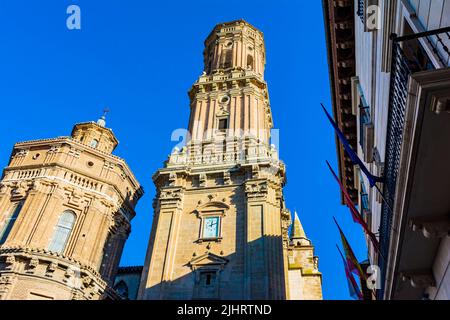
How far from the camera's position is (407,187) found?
7.37 meters

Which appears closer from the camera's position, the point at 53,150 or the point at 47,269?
the point at 47,269

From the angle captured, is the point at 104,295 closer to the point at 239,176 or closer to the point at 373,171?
the point at 239,176

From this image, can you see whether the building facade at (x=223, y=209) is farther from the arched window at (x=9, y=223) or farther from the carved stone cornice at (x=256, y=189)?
the arched window at (x=9, y=223)

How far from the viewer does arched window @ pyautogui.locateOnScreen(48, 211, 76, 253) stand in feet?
83.0

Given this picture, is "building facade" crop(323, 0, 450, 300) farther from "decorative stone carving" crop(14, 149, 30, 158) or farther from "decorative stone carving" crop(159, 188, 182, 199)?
"decorative stone carving" crop(14, 149, 30, 158)

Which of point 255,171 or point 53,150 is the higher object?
point 53,150

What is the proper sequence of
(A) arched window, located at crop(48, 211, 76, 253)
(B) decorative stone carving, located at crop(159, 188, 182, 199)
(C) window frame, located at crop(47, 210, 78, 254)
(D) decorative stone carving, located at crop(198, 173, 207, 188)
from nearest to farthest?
1. (B) decorative stone carving, located at crop(159, 188, 182, 199)
2. (D) decorative stone carving, located at crop(198, 173, 207, 188)
3. (C) window frame, located at crop(47, 210, 78, 254)
4. (A) arched window, located at crop(48, 211, 76, 253)

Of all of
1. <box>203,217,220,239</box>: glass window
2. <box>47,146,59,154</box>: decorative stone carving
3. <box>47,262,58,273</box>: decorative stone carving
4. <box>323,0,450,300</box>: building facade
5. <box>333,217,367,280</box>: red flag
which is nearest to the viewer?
<box>323,0,450,300</box>: building facade

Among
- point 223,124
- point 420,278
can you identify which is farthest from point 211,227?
point 420,278

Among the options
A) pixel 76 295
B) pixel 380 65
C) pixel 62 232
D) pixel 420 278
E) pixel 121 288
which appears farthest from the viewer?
pixel 121 288


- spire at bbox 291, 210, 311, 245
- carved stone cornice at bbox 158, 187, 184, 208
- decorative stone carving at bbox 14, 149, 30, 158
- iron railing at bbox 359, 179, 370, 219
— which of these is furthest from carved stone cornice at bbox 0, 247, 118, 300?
spire at bbox 291, 210, 311, 245

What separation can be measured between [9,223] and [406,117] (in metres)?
26.6

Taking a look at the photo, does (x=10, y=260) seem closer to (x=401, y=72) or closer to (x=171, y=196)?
(x=171, y=196)

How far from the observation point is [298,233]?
142 ft
